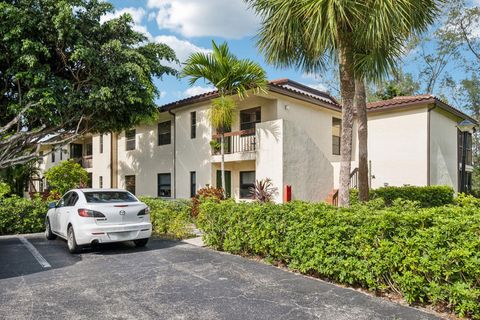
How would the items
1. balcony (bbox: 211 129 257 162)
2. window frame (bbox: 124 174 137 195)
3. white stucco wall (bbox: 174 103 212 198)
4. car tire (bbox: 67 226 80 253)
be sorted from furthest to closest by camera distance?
window frame (bbox: 124 174 137 195)
white stucco wall (bbox: 174 103 212 198)
balcony (bbox: 211 129 257 162)
car tire (bbox: 67 226 80 253)

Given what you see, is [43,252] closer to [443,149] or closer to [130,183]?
[130,183]

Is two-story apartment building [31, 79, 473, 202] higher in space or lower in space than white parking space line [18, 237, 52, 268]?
higher

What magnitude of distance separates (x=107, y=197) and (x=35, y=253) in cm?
205

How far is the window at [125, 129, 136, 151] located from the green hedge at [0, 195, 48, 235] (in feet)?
30.5

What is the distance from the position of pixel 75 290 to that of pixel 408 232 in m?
5.10

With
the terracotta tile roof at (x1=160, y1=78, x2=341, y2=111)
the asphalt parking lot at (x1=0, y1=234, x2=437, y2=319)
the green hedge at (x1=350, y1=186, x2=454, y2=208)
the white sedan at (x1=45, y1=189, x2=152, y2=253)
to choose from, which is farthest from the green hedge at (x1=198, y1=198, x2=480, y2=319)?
the green hedge at (x1=350, y1=186, x2=454, y2=208)

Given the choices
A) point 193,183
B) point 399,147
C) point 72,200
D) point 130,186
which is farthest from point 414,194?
point 130,186

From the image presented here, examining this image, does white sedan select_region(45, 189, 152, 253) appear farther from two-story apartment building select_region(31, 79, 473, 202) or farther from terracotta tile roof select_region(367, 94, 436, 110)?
terracotta tile roof select_region(367, 94, 436, 110)

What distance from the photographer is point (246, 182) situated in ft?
52.1

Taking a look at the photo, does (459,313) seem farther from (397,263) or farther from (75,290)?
(75,290)

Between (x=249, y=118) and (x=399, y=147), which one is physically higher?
(x=249, y=118)

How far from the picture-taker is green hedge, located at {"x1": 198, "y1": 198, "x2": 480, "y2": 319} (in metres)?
4.43

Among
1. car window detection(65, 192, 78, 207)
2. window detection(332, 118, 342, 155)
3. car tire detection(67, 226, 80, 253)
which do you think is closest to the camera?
car tire detection(67, 226, 80, 253)

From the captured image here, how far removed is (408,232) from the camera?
500cm
